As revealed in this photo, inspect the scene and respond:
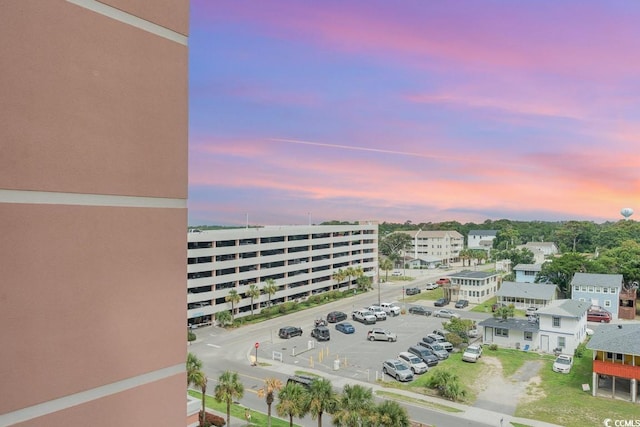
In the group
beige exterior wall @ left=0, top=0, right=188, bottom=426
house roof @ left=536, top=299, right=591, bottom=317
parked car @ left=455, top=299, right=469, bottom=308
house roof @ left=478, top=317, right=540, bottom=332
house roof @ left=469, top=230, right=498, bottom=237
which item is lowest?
parked car @ left=455, top=299, right=469, bottom=308

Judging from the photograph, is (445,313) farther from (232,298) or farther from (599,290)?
(232,298)

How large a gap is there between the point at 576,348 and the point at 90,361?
29868 millimetres

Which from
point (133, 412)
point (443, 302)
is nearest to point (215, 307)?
point (443, 302)

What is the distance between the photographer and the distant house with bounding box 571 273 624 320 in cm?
3581

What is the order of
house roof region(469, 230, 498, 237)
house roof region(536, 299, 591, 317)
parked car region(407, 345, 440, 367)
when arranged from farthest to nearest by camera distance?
1. house roof region(469, 230, 498, 237)
2. house roof region(536, 299, 591, 317)
3. parked car region(407, 345, 440, 367)

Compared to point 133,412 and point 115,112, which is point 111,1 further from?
point 133,412

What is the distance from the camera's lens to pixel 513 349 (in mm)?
26969

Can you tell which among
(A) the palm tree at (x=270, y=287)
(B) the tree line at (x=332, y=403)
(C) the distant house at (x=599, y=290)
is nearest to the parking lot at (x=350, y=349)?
(A) the palm tree at (x=270, y=287)

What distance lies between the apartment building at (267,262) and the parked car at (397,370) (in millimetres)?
11813

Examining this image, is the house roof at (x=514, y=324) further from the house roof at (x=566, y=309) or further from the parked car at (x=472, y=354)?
the parked car at (x=472, y=354)

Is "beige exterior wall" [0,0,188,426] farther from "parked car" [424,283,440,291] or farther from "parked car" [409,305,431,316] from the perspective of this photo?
"parked car" [424,283,440,291]

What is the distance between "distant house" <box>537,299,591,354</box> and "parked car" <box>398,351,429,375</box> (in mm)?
8599

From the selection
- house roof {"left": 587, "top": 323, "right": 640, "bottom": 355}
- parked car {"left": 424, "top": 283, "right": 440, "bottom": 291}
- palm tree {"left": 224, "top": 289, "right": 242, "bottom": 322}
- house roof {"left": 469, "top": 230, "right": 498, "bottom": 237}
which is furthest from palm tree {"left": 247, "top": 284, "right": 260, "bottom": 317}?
house roof {"left": 469, "top": 230, "right": 498, "bottom": 237}

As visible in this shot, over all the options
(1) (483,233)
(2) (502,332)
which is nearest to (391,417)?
(2) (502,332)
